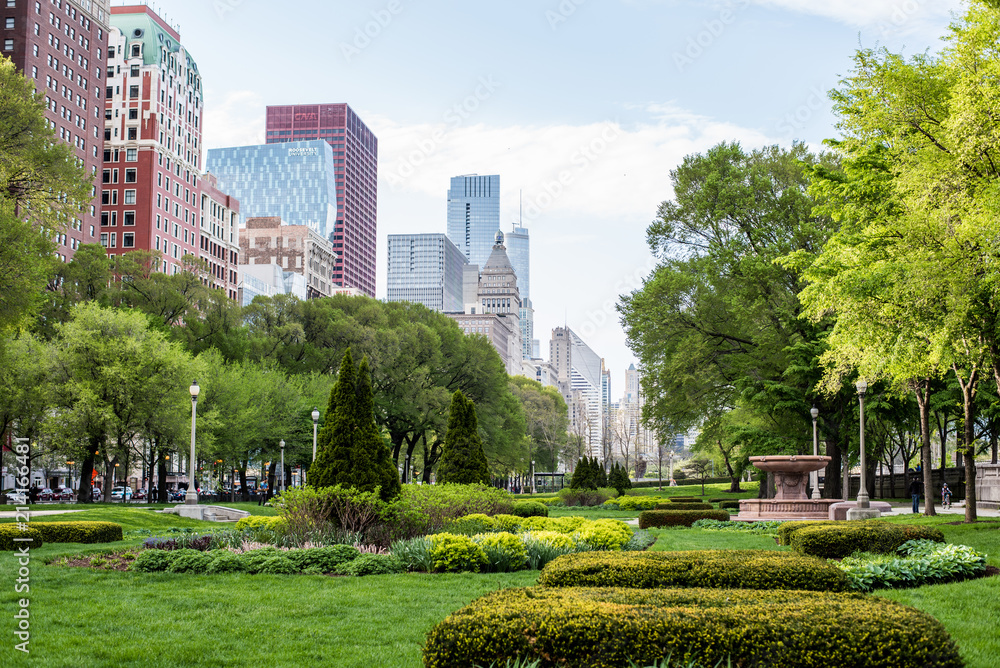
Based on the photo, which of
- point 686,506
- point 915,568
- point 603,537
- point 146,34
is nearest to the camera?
point 915,568

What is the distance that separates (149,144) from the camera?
10038 cm

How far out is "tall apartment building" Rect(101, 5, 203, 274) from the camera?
99.4m

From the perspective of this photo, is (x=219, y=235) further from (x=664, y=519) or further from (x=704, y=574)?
(x=704, y=574)

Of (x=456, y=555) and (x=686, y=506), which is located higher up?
(x=456, y=555)

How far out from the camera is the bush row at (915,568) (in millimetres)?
12008

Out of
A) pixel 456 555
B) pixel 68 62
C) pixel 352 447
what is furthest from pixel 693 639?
pixel 68 62

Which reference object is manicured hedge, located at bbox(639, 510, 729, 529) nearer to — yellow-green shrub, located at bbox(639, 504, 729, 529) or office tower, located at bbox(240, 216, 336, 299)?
yellow-green shrub, located at bbox(639, 504, 729, 529)

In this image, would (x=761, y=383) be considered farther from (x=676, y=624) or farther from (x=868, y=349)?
(x=676, y=624)

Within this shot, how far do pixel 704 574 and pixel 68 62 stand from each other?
325 feet

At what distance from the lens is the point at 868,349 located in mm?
22844

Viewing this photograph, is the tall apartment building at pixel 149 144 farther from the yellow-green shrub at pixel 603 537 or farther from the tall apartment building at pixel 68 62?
the yellow-green shrub at pixel 603 537

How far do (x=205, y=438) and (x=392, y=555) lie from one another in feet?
105

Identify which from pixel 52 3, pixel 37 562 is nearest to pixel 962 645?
pixel 37 562

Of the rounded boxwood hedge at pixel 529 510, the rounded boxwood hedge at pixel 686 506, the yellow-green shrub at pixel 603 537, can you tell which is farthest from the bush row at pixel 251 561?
the rounded boxwood hedge at pixel 686 506
